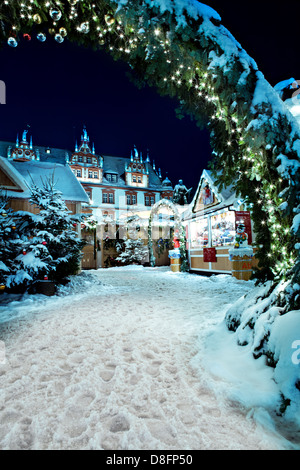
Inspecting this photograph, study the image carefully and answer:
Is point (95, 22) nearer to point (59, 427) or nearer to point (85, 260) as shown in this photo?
point (59, 427)

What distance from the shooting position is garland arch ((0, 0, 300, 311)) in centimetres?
232

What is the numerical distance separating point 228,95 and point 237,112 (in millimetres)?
208

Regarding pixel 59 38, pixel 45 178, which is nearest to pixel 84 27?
pixel 59 38

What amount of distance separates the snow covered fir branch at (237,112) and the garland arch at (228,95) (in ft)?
0.03

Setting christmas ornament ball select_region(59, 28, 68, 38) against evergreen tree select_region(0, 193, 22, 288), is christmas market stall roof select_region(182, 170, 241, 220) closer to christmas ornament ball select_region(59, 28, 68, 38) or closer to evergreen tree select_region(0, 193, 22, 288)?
christmas ornament ball select_region(59, 28, 68, 38)

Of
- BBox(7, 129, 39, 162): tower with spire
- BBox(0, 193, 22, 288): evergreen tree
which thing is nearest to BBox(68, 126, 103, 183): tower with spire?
BBox(7, 129, 39, 162): tower with spire

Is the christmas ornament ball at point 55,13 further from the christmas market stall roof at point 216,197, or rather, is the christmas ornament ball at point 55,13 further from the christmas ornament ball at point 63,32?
the christmas market stall roof at point 216,197

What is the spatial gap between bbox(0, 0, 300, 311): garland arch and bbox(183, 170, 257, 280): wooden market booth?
580 cm

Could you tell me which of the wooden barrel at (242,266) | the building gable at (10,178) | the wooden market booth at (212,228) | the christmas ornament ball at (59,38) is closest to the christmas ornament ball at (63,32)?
the christmas ornament ball at (59,38)

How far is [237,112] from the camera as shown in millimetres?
2496

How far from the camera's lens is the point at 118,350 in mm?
2840

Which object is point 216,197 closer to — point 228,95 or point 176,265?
point 176,265

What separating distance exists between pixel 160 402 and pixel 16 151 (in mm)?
28123
